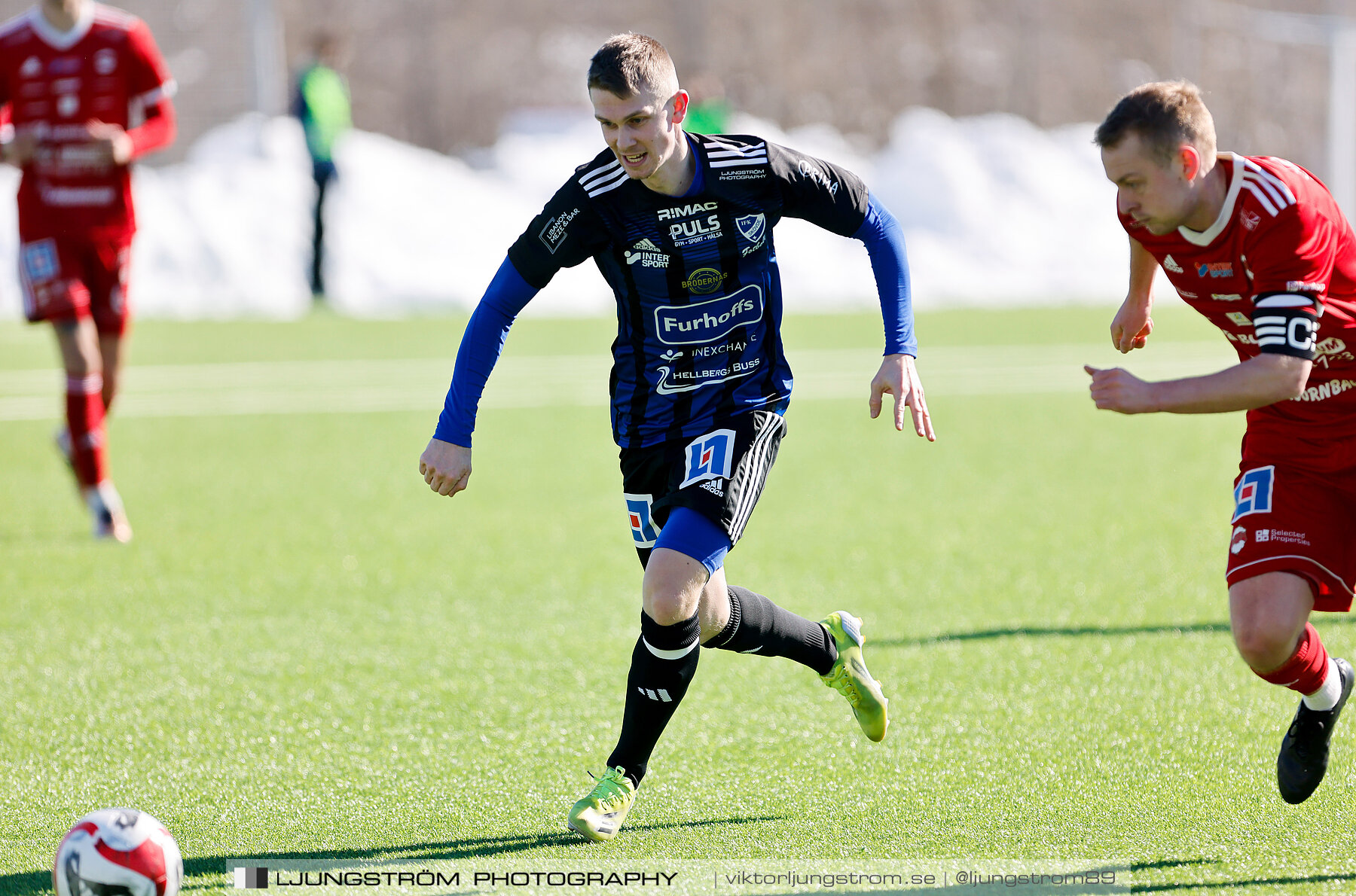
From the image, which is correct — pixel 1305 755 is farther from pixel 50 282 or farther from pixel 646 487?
pixel 50 282

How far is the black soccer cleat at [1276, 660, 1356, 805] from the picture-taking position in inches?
139

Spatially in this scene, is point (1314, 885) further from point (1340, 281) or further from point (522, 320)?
point (522, 320)

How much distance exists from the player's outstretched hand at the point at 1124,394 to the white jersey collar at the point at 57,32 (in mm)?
5924

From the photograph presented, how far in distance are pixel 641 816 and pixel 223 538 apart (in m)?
3.99

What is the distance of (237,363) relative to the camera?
44.7ft

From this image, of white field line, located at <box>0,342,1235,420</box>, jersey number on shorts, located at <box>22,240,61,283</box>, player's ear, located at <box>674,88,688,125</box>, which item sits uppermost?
player's ear, located at <box>674,88,688,125</box>

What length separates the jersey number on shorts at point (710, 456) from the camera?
3.84 meters

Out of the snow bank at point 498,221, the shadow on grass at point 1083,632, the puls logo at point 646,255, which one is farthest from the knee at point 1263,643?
the snow bank at point 498,221

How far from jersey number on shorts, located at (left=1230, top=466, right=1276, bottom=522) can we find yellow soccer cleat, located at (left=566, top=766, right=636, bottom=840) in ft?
5.43

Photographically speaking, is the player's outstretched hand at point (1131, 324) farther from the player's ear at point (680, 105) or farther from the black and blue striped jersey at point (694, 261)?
the player's ear at point (680, 105)

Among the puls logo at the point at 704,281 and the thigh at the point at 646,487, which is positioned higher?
the puls logo at the point at 704,281

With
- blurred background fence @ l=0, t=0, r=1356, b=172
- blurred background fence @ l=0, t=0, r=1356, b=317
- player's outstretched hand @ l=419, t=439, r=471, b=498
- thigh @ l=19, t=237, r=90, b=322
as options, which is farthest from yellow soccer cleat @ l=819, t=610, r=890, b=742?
blurred background fence @ l=0, t=0, r=1356, b=172

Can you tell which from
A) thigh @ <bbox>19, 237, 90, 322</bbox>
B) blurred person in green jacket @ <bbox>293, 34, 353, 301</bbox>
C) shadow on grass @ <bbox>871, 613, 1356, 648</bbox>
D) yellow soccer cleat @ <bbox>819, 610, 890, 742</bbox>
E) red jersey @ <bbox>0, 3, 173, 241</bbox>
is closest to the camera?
yellow soccer cleat @ <bbox>819, 610, 890, 742</bbox>

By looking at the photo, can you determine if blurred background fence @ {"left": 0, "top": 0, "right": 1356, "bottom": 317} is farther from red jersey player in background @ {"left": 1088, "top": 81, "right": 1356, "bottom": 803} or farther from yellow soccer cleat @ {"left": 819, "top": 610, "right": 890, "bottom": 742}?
red jersey player in background @ {"left": 1088, "top": 81, "right": 1356, "bottom": 803}
